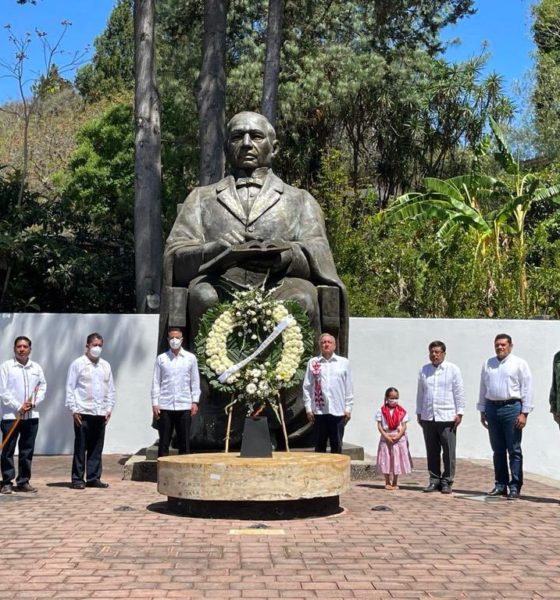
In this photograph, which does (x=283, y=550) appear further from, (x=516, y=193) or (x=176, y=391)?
(x=516, y=193)

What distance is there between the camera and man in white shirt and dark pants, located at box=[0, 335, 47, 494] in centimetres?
943

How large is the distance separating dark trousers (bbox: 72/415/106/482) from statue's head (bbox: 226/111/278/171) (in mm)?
3079

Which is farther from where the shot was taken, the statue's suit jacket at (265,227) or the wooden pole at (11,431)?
the statue's suit jacket at (265,227)

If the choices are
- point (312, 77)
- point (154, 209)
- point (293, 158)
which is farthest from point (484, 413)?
point (293, 158)

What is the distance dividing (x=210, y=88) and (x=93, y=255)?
11.4 ft

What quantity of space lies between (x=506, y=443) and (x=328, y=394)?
5.60ft

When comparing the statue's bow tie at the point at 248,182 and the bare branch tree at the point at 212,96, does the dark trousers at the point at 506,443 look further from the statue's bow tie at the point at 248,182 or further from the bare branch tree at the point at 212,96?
the bare branch tree at the point at 212,96

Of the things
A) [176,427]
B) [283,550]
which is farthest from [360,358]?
[283,550]

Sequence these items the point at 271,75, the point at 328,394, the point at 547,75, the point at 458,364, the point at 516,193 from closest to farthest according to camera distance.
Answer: the point at 328,394 < the point at 458,364 < the point at 271,75 < the point at 516,193 < the point at 547,75

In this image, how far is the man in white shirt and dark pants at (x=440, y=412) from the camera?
9.81 meters

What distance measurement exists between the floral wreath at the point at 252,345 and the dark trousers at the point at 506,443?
188cm

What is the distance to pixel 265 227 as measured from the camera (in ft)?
35.1

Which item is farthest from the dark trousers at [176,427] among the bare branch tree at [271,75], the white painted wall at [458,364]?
the bare branch tree at [271,75]

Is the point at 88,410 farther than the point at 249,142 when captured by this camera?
No
